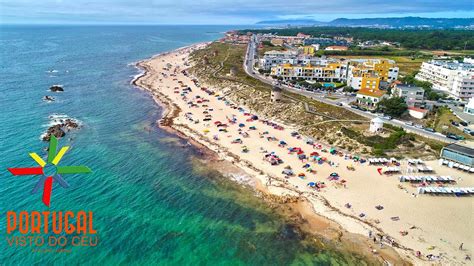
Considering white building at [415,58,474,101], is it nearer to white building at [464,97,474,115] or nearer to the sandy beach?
white building at [464,97,474,115]

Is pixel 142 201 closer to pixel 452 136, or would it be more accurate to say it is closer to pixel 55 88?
pixel 452 136

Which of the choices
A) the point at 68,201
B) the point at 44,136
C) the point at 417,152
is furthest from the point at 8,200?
the point at 417,152

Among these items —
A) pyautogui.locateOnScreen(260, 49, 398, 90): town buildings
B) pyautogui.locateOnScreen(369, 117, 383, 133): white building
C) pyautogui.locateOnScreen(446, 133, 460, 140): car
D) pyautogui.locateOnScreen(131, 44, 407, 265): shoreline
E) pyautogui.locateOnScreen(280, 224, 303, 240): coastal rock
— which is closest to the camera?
pyautogui.locateOnScreen(131, 44, 407, 265): shoreline

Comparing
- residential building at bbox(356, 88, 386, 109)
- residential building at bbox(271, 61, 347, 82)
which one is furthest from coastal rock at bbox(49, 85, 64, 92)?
residential building at bbox(356, 88, 386, 109)

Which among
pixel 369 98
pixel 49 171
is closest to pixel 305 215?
pixel 49 171

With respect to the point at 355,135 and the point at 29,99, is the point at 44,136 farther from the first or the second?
the point at 355,135

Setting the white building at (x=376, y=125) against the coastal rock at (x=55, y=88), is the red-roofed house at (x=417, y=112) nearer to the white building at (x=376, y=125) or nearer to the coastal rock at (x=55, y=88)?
the white building at (x=376, y=125)

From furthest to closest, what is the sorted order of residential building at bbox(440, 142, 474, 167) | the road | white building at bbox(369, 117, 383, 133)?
white building at bbox(369, 117, 383, 133), the road, residential building at bbox(440, 142, 474, 167)
